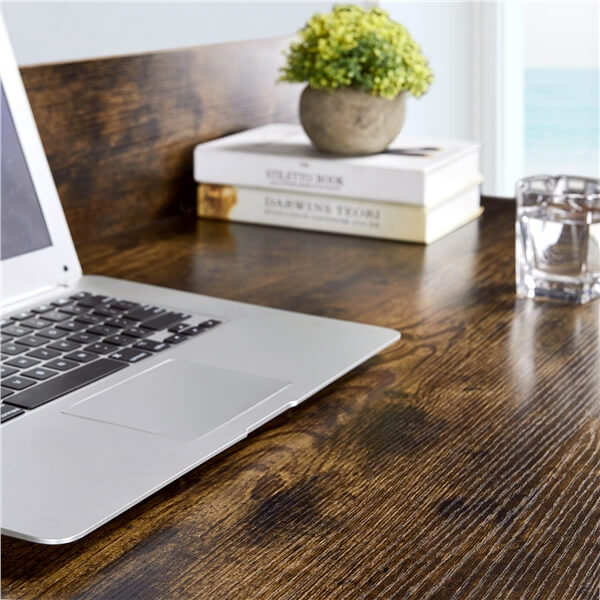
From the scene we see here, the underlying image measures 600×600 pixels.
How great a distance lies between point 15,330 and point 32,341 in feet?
0.10

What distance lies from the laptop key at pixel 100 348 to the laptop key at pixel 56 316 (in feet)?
0.21

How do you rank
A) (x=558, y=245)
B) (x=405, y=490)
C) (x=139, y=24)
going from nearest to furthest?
(x=405, y=490) → (x=558, y=245) → (x=139, y=24)

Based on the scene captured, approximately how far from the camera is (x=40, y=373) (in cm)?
69

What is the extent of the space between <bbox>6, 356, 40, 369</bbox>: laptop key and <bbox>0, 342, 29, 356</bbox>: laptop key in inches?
0.5

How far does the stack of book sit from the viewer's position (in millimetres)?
1132

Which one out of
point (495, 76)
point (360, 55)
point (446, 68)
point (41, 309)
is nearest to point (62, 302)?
point (41, 309)

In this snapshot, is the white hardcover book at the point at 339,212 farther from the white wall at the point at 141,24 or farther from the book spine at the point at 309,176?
the white wall at the point at 141,24

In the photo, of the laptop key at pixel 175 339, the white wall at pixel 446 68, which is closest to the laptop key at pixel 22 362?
the laptop key at pixel 175 339

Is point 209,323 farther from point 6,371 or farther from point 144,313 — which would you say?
point 6,371

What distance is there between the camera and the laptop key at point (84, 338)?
2.50 feet

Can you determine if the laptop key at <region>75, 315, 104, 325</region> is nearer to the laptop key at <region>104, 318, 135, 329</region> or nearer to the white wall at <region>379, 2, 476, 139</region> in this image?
the laptop key at <region>104, 318, 135, 329</region>

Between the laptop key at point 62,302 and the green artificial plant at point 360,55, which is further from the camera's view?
the green artificial plant at point 360,55

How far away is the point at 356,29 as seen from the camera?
1.16 m

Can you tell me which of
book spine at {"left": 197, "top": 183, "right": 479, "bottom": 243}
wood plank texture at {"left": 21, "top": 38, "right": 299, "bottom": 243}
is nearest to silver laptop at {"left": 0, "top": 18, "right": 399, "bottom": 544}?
wood plank texture at {"left": 21, "top": 38, "right": 299, "bottom": 243}
